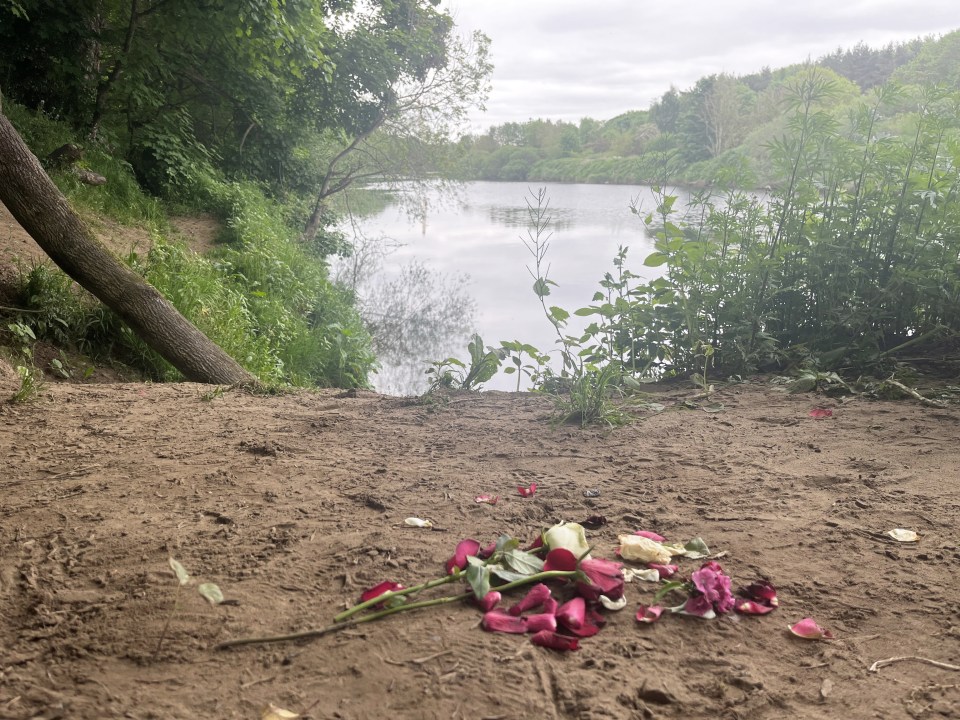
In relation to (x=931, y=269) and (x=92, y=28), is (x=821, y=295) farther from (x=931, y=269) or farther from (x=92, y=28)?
(x=92, y=28)

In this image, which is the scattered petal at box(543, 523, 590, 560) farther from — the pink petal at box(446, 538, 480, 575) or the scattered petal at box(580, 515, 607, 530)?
the scattered petal at box(580, 515, 607, 530)

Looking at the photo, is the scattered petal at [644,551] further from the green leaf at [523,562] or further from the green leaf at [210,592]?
the green leaf at [210,592]

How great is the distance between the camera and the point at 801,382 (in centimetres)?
317

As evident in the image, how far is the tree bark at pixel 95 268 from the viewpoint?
132 inches

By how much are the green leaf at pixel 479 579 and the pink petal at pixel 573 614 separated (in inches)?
5.5

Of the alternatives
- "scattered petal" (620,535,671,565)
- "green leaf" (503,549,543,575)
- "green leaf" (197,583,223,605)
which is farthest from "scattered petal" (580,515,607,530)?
"green leaf" (197,583,223,605)

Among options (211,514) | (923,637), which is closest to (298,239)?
(211,514)

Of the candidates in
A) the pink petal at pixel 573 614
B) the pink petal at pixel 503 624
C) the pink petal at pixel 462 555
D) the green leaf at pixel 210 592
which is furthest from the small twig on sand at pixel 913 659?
the green leaf at pixel 210 592

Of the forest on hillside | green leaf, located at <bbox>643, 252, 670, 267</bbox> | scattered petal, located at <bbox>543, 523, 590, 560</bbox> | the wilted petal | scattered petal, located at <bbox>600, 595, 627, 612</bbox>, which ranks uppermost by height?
the forest on hillside

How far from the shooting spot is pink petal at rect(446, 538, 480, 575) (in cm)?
140

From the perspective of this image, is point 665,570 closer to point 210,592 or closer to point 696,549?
point 696,549

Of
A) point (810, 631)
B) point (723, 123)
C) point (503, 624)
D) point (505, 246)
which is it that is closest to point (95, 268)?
point (503, 624)

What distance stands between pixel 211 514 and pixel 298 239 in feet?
30.0

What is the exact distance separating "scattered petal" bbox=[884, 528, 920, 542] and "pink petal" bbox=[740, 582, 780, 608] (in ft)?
1.59
